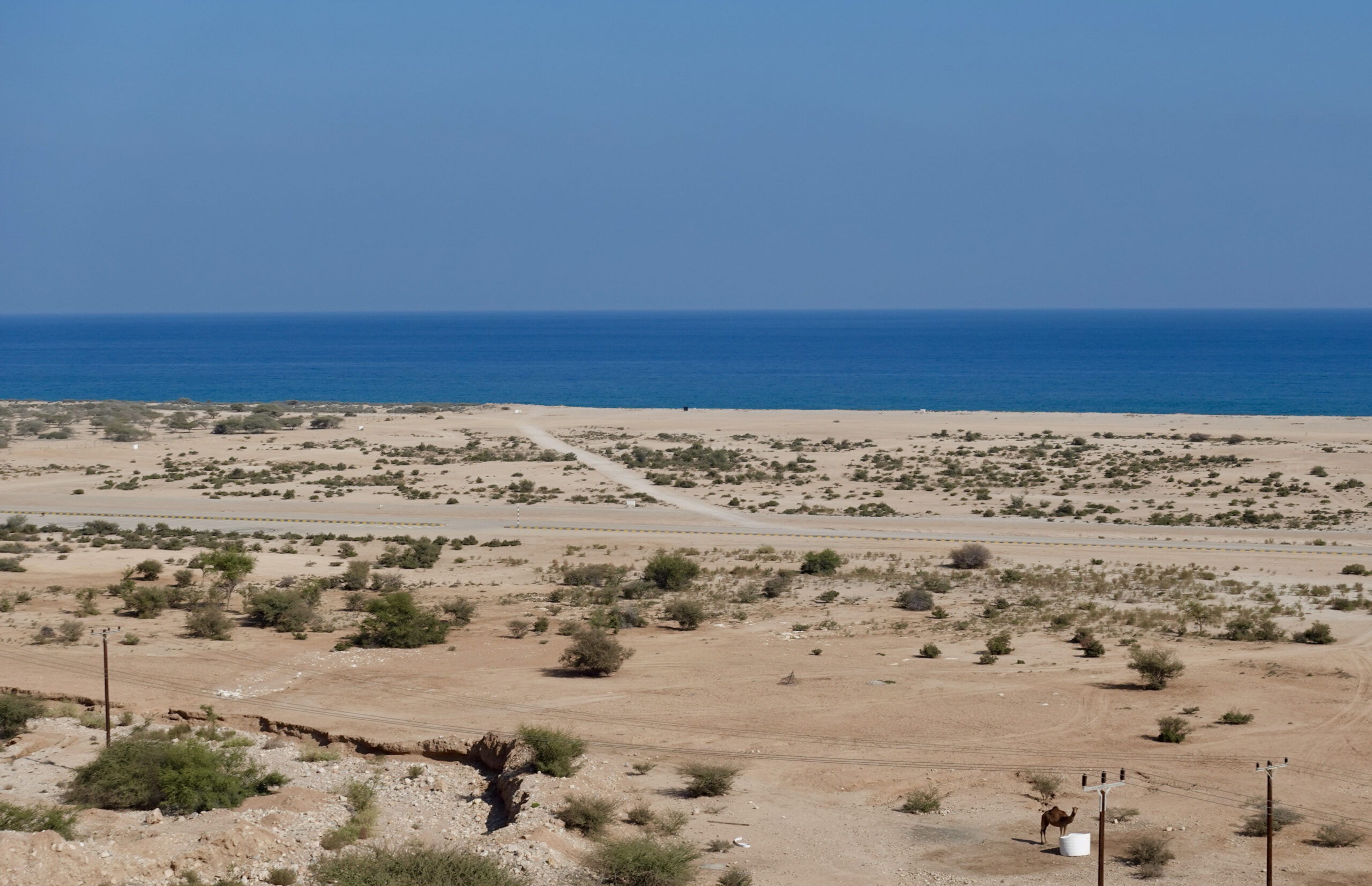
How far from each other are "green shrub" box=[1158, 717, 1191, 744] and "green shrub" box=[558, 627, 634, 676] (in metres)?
12.5

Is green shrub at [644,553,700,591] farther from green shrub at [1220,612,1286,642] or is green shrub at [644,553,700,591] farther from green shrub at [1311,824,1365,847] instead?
green shrub at [1311,824,1365,847]

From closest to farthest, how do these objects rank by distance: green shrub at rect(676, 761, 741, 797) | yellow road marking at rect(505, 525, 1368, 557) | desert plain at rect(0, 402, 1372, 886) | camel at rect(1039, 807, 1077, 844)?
camel at rect(1039, 807, 1077, 844)
desert plain at rect(0, 402, 1372, 886)
green shrub at rect(676, 761, 741, 797)
yellow road marking at rect(505, 525, 1368, 557)

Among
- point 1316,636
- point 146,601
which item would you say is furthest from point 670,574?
point 1316,636

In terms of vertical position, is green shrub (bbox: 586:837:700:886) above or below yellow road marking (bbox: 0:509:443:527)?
above

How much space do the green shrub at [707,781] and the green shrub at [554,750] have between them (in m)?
2.05

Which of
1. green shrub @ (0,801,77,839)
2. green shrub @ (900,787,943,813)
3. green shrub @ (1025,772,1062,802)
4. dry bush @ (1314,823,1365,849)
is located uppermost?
green shrub @ (0,801,77,839)

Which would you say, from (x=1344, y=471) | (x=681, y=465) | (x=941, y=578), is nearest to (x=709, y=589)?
(x=941, y=578)

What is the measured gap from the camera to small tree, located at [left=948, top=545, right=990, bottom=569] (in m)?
43.8

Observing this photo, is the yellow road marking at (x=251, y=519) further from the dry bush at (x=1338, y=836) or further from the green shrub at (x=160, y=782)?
the dry bush at (x=1338, y=836)

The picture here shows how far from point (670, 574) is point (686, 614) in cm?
498

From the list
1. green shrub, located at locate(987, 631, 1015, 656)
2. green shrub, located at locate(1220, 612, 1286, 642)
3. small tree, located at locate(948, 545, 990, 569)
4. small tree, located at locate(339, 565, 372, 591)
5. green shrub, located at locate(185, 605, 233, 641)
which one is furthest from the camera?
small tree, located at locate(948, 545, 990, 569)

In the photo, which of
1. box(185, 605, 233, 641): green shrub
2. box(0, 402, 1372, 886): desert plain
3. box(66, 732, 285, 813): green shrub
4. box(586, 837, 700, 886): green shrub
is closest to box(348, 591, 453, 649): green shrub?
box(0, 402, 1372, 886): desert plain

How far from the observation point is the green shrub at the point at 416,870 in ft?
55.2

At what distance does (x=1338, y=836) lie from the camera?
19.9 metres
